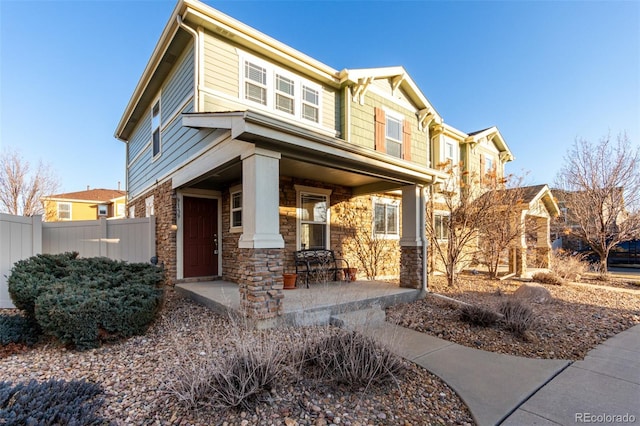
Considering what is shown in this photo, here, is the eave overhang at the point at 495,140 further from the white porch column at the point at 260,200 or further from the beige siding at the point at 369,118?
the white porch column at the point at 260,200

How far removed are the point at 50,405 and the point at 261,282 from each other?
2436 millimetres

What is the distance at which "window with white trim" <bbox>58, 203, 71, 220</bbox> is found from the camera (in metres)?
20.8

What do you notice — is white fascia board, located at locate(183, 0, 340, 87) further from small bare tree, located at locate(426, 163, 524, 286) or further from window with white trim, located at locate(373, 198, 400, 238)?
small bare tree, located at locate(426, 163, 524, 286)

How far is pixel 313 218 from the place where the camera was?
314 inches

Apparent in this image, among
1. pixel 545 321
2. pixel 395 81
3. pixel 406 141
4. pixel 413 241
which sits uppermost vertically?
pixel 395 81

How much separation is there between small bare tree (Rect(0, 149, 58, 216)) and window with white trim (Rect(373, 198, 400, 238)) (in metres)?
18.2

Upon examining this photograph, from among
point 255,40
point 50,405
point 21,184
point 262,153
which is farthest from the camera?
point 21,184

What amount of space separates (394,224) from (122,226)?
8077 mm

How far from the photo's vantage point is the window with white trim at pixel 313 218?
25.3 ft

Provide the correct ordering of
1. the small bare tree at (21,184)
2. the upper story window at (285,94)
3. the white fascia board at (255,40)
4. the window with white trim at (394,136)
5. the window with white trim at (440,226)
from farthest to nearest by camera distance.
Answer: the small bare tree at (21,184) → the window with white trim at (440,226) → the window with white trim at (394,136) → the upper story window at (285,94) → the white fascia board at (255,40)

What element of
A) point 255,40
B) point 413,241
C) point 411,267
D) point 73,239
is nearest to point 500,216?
point 413,241

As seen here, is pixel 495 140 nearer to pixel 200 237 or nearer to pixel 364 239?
pixel 364 239

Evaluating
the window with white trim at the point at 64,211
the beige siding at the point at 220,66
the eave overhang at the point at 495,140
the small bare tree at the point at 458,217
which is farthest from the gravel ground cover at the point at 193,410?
the window with white trim at the point at 64,211

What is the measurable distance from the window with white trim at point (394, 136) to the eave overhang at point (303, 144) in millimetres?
2829
